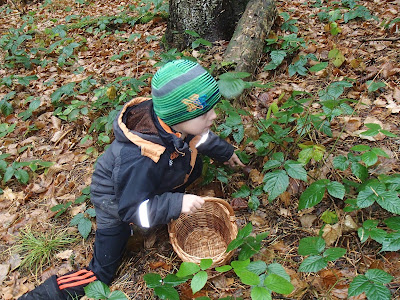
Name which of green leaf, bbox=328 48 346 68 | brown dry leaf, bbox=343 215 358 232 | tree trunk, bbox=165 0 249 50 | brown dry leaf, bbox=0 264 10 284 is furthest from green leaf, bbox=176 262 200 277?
tree trunk, bbox=165 0 249 50

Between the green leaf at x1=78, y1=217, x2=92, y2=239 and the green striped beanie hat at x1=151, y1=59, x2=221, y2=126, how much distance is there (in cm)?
113

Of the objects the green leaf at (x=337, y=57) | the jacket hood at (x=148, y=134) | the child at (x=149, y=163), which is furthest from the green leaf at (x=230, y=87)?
the green leaf at (x=337, y=57)

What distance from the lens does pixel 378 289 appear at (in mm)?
1333

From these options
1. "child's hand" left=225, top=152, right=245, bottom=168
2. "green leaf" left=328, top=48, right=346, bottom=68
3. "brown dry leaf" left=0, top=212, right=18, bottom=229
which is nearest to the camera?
"child's hand" left=225, top=152, right=245, bottom=168

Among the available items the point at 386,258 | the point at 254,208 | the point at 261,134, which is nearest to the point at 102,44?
the point at 261,134

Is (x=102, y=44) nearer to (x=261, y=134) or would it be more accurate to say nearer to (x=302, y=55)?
(x=302, y=55)

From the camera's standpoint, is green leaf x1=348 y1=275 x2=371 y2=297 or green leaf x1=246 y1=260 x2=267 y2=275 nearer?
green leaf x1=348 y1=275 x2=371 y2=297

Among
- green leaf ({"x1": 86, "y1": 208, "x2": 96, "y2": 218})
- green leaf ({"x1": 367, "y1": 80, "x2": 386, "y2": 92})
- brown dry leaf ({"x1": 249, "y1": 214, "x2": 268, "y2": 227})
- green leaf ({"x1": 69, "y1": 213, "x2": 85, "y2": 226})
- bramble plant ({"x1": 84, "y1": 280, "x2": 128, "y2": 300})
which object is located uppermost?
green leaf ({"x1": 367, "y1": 80, "x2": 386, "y2": 92})

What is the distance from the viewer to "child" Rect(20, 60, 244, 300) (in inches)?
68.2

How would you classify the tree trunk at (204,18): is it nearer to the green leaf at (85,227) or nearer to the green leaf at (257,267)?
the green leaf at (85,227)

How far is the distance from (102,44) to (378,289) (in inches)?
178

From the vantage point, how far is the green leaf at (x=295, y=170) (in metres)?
1.86

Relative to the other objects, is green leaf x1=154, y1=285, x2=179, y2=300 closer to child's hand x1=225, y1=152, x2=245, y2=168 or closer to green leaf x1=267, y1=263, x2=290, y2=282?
green leaf x1=267, y1=263, x2=290, y2=282

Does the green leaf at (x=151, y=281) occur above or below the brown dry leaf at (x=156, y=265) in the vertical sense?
above
